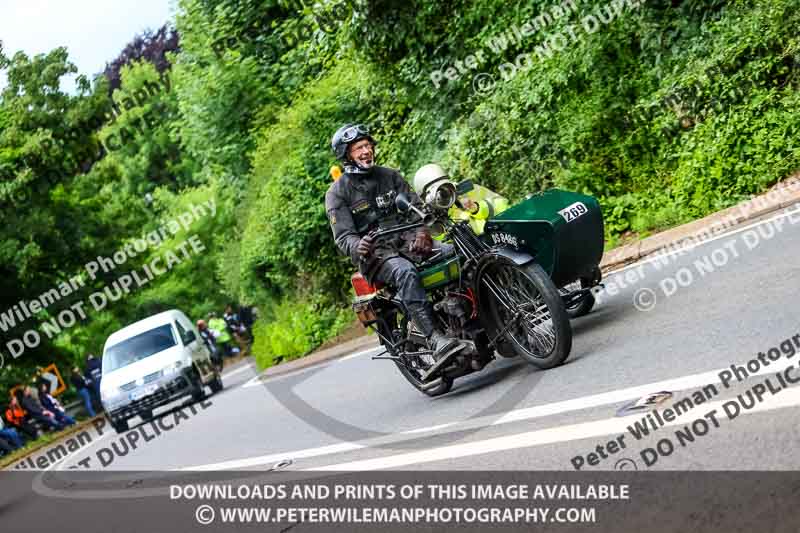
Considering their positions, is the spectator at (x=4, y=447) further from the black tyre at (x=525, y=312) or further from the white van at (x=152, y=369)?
the black tyre at (x=525, y=312)

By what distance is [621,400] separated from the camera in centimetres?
630

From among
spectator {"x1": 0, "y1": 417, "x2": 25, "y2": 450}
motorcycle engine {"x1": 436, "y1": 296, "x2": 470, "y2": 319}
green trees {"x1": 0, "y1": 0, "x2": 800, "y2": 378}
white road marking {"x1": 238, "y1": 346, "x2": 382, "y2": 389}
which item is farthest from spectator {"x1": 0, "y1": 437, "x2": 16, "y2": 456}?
motorcycle engine {"x1": 436, "y1": 296, "x2": 470, "y2": 319}

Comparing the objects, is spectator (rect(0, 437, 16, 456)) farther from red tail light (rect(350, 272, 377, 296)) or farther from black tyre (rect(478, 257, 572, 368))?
black tyre (rect(478, 257, 572, 368))

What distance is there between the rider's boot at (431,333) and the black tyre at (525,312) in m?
0.35

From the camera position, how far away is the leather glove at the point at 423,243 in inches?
322

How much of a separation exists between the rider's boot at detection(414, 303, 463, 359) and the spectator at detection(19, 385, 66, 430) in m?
19.4

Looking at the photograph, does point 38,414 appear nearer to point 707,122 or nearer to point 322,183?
point 322,183

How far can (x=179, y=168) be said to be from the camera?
198ft

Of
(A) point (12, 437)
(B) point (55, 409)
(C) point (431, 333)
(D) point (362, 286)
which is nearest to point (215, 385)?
(A) point (12, 437)

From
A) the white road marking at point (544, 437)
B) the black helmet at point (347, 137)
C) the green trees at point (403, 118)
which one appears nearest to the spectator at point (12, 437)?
the green trees at point (403, 118)

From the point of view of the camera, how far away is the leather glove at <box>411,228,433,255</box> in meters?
8.19

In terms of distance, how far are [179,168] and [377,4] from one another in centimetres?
4364

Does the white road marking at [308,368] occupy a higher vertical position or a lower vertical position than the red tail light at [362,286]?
lower

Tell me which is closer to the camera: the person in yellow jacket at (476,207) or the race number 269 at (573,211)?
the race number 269 at (573,211)
